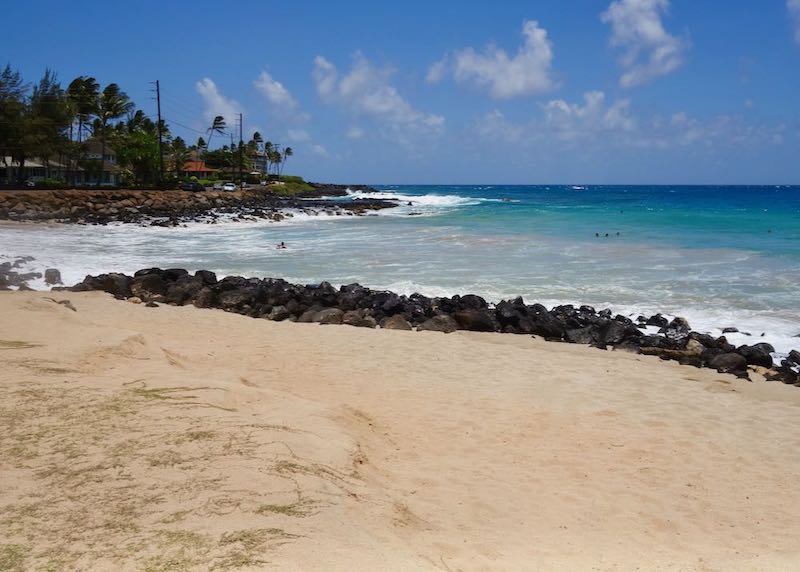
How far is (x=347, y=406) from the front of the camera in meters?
7.20

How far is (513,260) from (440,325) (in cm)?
1191

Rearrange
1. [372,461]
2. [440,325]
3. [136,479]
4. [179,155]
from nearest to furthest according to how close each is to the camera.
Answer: [136,479], [372,461], [440,325], [179,155]

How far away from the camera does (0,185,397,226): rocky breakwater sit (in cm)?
3712

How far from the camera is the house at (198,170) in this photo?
90.4 metres

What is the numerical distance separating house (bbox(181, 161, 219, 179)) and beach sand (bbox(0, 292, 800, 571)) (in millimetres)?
85326

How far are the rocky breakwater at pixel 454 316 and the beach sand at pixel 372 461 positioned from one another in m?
1.23

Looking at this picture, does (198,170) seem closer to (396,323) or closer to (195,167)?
(195,167)

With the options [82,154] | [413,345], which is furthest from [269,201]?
[413,345]

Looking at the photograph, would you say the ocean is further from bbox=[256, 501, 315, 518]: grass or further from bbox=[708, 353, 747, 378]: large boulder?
bbox=[256, 501, 315, 518]: grass

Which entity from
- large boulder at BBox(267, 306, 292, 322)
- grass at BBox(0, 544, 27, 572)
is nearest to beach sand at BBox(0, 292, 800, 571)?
grass at BBox(0, 544, 27, 572)

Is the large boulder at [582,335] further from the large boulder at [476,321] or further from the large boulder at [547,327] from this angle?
the large boulder at [476,321]

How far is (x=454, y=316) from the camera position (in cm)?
1294

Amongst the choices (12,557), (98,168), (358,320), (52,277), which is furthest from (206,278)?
(98,168)

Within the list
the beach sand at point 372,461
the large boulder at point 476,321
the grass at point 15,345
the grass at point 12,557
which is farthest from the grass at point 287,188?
the grass at point 12,557
